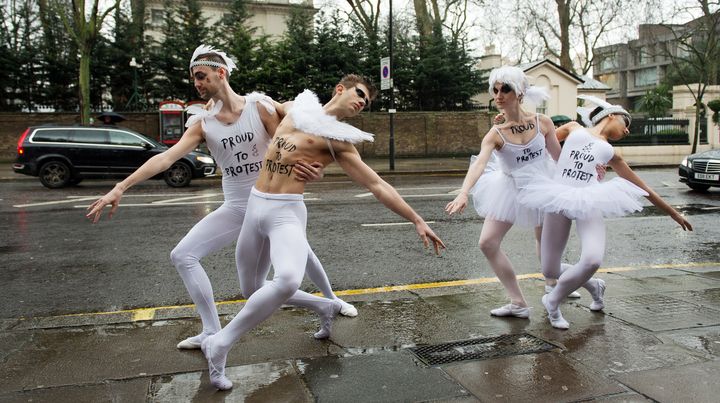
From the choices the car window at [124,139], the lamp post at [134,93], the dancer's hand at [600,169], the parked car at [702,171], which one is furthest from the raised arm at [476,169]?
the lamp post at [134,93]

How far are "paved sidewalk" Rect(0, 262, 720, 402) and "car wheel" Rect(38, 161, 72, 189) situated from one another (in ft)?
42.2

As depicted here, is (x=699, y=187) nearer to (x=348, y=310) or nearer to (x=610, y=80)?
(x=348, y=310)

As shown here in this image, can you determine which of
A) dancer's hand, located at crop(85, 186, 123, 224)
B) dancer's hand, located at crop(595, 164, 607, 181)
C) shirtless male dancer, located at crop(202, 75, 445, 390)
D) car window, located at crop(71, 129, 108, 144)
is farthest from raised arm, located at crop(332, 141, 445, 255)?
car window, located at crop(71, 129, 108, 144)

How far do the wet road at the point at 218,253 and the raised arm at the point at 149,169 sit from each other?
1.95 m

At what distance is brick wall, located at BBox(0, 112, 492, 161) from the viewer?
2847 cm

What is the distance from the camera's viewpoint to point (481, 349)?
4039mm

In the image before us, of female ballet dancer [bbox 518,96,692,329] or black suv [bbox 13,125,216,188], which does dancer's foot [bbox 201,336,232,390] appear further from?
black suv [bbox 13,125,216,188]

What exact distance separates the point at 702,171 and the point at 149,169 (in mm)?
13808

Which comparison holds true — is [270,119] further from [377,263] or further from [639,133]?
[639,133]

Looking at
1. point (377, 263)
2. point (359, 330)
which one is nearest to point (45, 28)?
point (377, 263)

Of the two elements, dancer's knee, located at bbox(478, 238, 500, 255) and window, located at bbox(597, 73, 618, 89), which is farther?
window, located at bbox(597, 73, 618, 89)

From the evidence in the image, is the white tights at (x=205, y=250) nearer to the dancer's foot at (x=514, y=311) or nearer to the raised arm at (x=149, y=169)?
the raised arm at (x=149, y=169)

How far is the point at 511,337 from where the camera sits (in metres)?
4.29

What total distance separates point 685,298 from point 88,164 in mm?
15762
